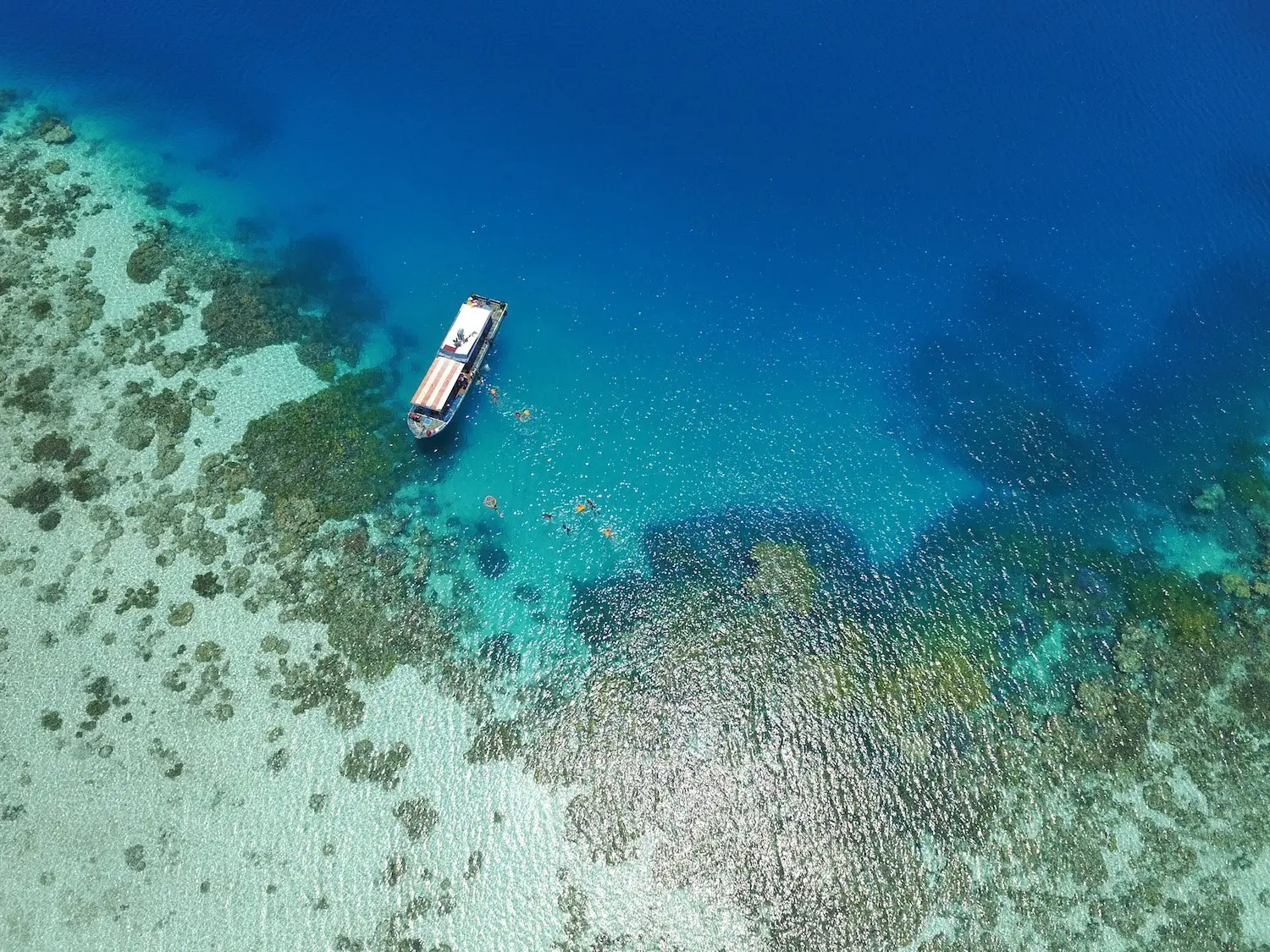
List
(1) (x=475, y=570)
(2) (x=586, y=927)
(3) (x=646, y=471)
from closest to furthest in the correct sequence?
1. (2) (x=586, y=927)
2. (1) (x=475, y=570)
3. (3) (x=646, y=471)

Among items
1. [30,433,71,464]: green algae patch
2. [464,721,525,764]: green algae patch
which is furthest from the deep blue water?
[30,433,71,464]: green algae patch

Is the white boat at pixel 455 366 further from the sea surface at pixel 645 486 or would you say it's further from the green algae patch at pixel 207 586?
the green algae patch at pixel 207 586

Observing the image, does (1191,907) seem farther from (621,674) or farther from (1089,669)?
(621,674)

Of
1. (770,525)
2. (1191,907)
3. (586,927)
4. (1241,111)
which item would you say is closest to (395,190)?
(770,525)

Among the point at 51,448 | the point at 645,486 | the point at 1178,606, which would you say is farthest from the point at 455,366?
the point at 1178,606

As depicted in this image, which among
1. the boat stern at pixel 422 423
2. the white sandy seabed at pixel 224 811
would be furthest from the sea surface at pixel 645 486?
the boat stern at pixel 422 423

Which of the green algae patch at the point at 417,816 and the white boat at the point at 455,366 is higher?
the white boat at the point at 455,366

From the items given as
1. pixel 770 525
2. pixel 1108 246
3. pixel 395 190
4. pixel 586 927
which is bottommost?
pixel 586 927
